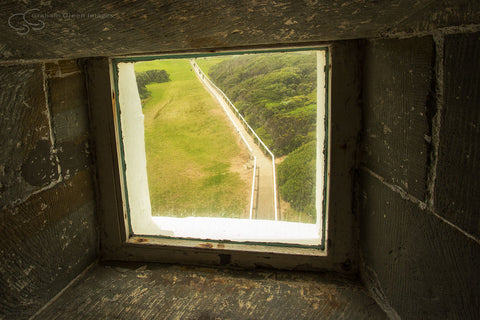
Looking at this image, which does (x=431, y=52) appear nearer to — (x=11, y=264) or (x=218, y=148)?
(x=11, y=264)

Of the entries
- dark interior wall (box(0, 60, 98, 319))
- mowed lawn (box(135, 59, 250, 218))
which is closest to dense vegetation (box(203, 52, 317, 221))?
mowed lawn (box(135, 59, 250, 218))

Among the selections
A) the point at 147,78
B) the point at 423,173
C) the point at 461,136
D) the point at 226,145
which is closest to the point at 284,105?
the point at 226,145

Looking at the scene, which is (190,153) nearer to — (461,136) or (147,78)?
(147,78)

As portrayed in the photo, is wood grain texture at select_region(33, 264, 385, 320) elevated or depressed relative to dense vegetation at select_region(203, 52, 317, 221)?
depressed

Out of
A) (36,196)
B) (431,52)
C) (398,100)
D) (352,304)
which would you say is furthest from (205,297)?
(431,52)

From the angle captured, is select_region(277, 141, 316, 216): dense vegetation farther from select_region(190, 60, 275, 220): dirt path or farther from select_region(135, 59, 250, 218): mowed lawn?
select_region(135, 59, 250, 218): mowed lawn

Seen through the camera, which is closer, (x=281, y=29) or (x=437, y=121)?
(x=437, y=121)
